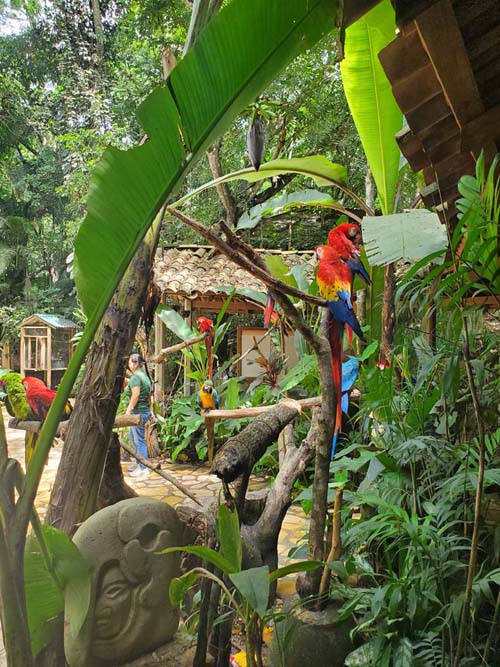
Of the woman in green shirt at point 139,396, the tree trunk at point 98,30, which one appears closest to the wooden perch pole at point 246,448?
the woman in green shirt at point 139,396

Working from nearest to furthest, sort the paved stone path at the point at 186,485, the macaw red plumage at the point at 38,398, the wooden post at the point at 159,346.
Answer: the macaw red plumage at the point at 38,398, the paved stone path at the point at 186,485, the wooden post at the point at 159,346

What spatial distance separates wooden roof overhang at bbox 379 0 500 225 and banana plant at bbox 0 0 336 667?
0.37 meters

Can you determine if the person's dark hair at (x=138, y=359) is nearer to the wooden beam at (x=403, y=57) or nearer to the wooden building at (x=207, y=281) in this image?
the wooden building at (x=207, y=281)

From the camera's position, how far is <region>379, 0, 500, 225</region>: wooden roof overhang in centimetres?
102

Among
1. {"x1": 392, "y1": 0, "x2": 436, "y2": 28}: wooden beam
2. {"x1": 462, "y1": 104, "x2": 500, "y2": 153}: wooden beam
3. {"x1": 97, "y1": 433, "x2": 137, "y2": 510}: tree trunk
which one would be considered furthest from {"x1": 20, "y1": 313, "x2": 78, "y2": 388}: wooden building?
{"x1": 392, "y1": 0, "x2": 436, "y2": 28}: wooden beam

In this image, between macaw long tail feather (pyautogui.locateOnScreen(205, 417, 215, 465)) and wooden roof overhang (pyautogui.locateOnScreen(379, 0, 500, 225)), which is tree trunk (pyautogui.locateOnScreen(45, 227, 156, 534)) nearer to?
wooden roof overhang (pyautogui.locateOnScreen(379, 0, 500, 225))

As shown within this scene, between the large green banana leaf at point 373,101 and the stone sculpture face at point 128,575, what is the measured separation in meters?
1.87

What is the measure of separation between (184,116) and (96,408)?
858mm

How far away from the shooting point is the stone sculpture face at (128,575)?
1234 mm

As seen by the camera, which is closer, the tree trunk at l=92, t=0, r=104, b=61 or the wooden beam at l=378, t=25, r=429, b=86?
the wooden beam at l=378, t=25, r=429, b=86

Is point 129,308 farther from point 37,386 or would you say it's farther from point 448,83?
point 37,386

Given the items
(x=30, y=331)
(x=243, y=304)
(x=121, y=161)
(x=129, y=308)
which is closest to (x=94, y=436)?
(x=129, y=308)

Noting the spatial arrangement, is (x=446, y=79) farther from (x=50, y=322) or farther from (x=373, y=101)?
(x=50, y=322)

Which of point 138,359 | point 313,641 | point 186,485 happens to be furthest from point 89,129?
point 313,641
